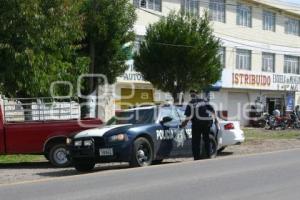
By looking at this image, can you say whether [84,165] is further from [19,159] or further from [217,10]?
[217,10]

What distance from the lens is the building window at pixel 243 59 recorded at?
44009 millimetres

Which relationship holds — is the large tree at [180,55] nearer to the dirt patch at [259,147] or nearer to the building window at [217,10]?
the dirt patch at [259,147]

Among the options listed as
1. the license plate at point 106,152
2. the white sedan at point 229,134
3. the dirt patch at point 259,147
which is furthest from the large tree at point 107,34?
the license plate at point 106,152

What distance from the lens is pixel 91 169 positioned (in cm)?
1443

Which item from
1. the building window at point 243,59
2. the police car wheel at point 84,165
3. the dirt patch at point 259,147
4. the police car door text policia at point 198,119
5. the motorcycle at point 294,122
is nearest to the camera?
the police car wheel at point 84,165

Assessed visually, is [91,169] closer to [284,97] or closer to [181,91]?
[181,91]

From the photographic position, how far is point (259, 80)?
151ft

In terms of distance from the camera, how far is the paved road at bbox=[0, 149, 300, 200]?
31.8 ft

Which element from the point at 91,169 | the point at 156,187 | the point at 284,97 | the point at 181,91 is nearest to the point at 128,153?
the point at 91,169

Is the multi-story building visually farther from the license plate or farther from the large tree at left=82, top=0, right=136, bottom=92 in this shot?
the license plate

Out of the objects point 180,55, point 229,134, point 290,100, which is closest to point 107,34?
point 180,55

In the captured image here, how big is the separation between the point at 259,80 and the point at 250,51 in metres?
2.32

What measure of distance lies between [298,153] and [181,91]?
37.7ft

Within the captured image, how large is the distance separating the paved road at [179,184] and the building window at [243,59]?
3031cm
